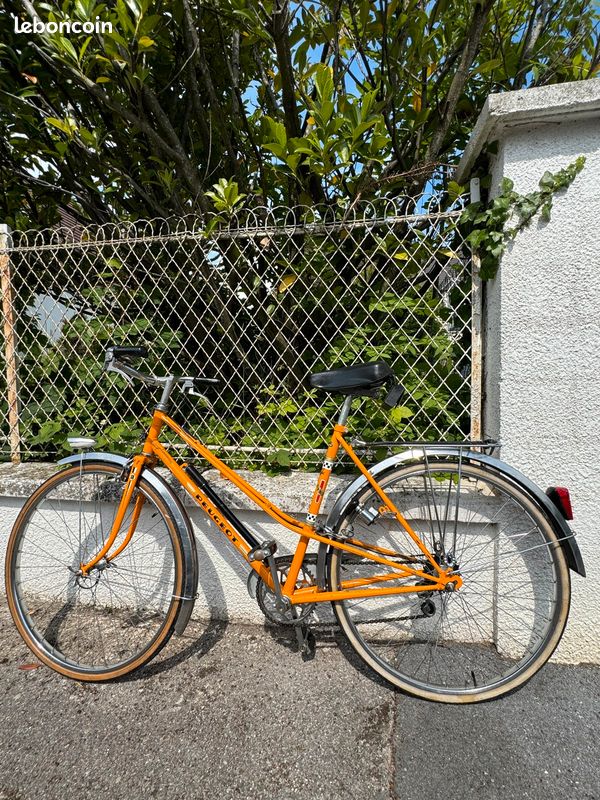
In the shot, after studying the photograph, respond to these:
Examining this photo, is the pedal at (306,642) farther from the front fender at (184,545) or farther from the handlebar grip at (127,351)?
the handlebar grip at (127,351)

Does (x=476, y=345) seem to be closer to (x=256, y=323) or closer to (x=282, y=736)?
(x=256, y=323)

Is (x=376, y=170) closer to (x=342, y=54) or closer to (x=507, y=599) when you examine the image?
(x=342, y=54)

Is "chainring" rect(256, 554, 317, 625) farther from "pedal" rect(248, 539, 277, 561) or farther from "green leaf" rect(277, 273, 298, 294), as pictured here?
"green leaf" rect(277, 273, 298, 294)

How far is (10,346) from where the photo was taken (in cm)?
282

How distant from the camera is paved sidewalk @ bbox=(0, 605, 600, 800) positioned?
152cm

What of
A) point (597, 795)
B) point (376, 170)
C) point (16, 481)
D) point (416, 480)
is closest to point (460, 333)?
point (416, 480)

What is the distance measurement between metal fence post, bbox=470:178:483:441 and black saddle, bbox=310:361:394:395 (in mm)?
579

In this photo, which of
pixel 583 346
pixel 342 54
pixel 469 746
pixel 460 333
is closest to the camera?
pixel 469 746

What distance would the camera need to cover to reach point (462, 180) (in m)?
2.38

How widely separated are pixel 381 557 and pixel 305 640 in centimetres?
60

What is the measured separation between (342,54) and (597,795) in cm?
370

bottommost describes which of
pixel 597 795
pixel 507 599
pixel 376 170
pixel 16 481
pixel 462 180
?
pixel 597 795

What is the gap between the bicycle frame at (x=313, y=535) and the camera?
187cm

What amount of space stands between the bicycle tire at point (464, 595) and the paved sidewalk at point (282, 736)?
0.48ft
